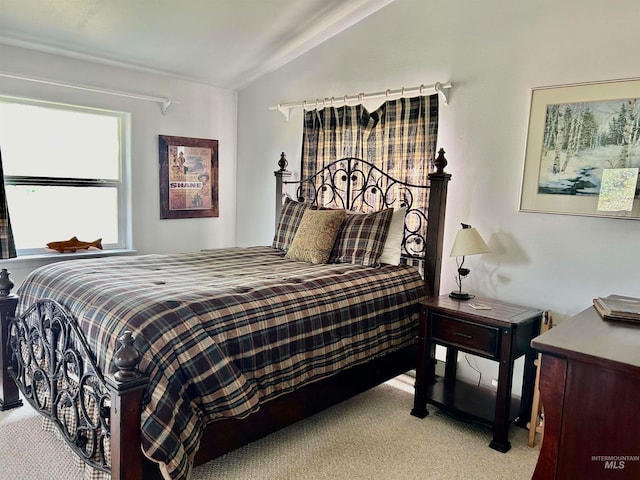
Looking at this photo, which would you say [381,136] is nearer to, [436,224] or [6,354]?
[436,224]

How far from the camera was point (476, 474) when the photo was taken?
2.19 metres

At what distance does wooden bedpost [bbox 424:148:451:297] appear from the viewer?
2.96 metres

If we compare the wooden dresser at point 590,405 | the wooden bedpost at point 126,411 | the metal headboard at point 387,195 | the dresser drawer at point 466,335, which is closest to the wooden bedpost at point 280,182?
the metal headboard at point 387,195

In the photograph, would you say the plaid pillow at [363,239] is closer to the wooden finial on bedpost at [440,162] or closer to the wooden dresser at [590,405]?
the wooden finial on bedpost at [440,162]

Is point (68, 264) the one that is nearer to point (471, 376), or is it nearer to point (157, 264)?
point (157, 264)

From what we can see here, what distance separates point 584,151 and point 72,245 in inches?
140

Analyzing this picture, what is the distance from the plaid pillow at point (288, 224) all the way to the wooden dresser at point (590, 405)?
2152mm

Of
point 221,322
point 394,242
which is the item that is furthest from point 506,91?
point 221,322

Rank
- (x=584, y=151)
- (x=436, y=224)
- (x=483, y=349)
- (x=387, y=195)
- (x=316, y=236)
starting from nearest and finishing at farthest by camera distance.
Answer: (x=483, y=349) → (x=584, y=151) → (x=436, y=224) → (x=316, y=236) → (x=387, y=195)

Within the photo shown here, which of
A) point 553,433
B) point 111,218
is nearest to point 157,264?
point 111,218

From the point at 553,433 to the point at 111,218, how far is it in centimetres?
356

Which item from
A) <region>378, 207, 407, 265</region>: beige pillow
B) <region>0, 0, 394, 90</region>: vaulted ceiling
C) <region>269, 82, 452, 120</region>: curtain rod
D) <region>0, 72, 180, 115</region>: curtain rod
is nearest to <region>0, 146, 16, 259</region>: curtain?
<region>0, 72, 180, 115</region>: curtain rod

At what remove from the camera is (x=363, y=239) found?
3.05 m

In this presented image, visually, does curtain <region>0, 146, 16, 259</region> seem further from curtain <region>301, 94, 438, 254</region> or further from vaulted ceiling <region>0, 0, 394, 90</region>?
curtain <region>301, 94, 438, 254</region>
